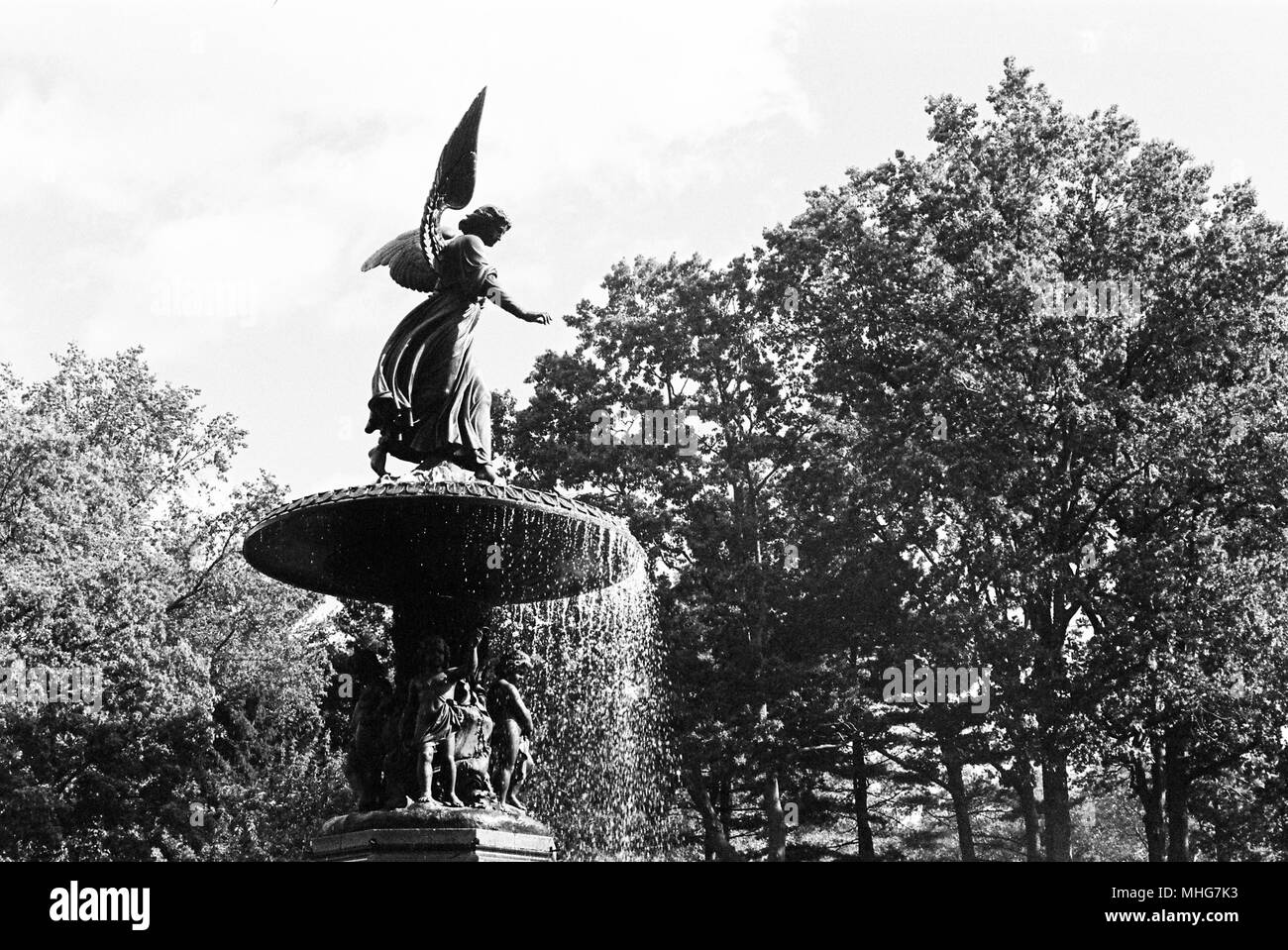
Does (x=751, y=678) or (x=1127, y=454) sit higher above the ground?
(x=1127, y=454)

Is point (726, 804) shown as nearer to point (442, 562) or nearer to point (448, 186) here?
point (442, 562)

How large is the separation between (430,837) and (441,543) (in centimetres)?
235

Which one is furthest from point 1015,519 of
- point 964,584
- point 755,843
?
point 755,843

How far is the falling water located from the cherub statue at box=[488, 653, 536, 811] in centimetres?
966

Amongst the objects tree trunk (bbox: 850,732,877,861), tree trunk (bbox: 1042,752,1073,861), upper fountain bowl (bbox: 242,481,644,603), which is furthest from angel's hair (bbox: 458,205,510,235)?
tree trunk (bbox: 850,732,877,861)

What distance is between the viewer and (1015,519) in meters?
24.1

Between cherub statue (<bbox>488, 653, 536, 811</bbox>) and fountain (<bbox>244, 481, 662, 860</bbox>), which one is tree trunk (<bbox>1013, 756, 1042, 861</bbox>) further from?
cherub statue (<bbox>488, 653, 536, 811</bbox>)

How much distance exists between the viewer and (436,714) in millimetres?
11664

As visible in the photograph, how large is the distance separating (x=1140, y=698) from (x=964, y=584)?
3.92 m

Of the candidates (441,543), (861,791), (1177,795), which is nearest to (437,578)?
(441,543)

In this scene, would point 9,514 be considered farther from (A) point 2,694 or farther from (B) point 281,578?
(B) point 281,578

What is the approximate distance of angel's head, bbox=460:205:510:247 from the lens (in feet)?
42.3

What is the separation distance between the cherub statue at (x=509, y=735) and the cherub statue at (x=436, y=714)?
0.30 m

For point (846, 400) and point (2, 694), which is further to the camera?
point (846, 400)
